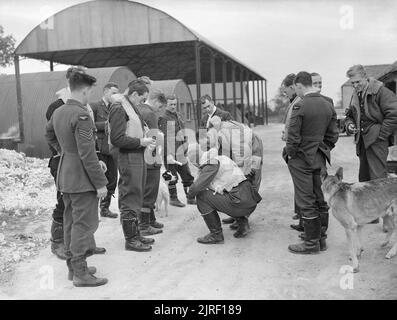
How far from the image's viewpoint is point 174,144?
25.5 ft

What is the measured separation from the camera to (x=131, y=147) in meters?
4.96

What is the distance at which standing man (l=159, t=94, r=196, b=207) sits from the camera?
755cm

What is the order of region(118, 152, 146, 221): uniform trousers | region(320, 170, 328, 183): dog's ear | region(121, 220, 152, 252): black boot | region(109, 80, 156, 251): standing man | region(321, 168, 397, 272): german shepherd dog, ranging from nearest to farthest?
region(321, 168, 397, 272): german shepherd dog, region(320, 170, 328, 183): dog's ear, region(109, 80, 156, 251): standing man, region(118, 152, 146, 221): uniform trousers, region(121, 220, 152, 252): black boot

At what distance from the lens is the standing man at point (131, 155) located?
4965mm

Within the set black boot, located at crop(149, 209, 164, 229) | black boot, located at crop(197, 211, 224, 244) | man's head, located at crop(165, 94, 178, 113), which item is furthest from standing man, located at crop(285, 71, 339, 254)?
man's head, located at crop(165, 94, 178, 113)

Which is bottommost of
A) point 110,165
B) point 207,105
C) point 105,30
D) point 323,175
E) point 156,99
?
point 110,165

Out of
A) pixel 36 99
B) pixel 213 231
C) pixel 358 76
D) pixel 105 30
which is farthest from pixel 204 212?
pixel 105 30

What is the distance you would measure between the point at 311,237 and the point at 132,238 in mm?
2091

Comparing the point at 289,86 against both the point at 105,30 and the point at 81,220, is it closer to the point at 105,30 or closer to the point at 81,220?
the point at 81,220

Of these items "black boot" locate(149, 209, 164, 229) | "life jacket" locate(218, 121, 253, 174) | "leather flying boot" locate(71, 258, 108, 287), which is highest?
"life jacket" locate(218, 121, 253, 174)

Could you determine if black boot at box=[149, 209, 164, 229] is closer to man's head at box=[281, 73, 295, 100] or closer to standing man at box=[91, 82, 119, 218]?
standing man at box=[91, 82, 119, 218]

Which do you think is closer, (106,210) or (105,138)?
(105,138)

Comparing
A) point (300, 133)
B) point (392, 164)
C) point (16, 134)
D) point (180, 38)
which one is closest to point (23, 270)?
point (300, 133)
